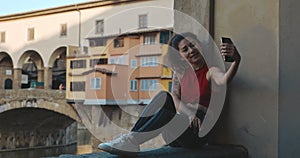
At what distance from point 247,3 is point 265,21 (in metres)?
0.11

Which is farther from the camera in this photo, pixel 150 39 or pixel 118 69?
pixel 118 69

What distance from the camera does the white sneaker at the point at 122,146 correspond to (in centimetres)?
120

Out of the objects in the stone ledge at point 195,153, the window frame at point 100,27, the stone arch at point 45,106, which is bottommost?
the stone arch at point 45,106

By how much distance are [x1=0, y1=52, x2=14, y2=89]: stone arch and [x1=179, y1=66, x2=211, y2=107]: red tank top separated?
15.9m

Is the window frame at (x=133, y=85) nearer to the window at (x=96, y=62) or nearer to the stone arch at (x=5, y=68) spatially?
the window at (x=96, y=62)

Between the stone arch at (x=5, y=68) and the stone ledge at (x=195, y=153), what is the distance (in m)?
16.0

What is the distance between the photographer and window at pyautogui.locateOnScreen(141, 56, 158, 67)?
10182 millimetres

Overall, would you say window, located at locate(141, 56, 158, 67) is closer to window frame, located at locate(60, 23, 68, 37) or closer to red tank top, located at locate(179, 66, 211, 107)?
window frame, located at locate(60, 23, 68, 37)

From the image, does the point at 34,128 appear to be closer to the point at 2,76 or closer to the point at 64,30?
the point at 2,76

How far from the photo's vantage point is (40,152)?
13469 mm

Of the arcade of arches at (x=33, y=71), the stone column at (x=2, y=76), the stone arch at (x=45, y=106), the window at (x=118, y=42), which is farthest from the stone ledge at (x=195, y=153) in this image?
the stone column at (x=2, y=76)

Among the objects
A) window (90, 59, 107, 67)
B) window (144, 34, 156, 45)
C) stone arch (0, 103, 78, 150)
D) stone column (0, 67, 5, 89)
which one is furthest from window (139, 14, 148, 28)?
stone column (0, 67, 5, 89)

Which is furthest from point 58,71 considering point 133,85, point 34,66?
point 133,85

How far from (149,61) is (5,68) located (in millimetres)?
8499
